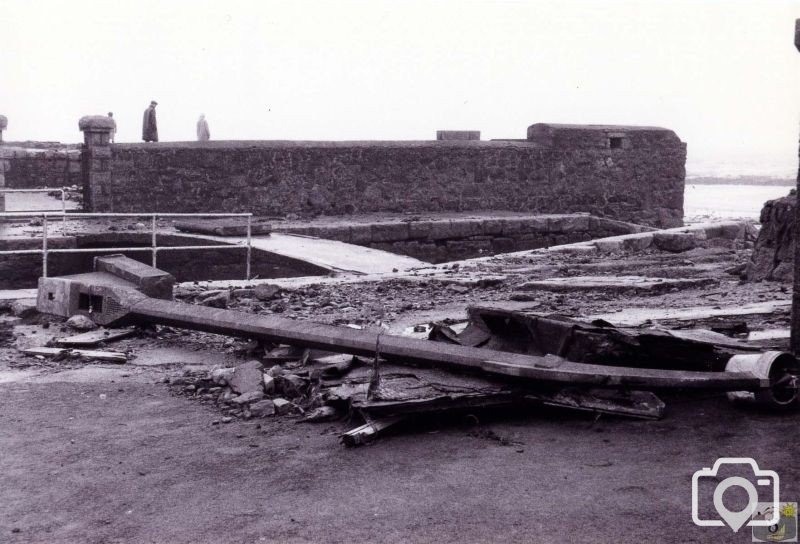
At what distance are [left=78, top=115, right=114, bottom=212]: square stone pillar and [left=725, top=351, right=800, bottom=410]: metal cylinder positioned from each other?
12.4 meters

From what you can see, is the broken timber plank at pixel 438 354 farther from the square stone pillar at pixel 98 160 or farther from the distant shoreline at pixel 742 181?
the distant shoreline at pixel 742 181

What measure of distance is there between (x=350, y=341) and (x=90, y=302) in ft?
10.2

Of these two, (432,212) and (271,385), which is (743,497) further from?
(432,212)

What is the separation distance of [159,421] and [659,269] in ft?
23.0

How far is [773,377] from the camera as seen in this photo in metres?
4.69

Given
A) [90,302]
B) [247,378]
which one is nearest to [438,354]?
[247,378]

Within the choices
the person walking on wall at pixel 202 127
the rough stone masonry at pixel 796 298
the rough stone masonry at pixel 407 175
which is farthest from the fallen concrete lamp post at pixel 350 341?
the person walking on wall at pixel 202 127

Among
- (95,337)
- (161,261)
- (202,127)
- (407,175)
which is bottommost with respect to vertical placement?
(95,337)

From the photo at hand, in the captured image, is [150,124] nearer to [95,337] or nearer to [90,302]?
[90,302]

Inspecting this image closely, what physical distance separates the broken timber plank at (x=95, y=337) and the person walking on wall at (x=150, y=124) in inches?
499

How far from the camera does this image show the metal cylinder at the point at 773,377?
4641mm

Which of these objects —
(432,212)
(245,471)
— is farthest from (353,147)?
(245,471)

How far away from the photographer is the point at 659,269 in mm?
10578

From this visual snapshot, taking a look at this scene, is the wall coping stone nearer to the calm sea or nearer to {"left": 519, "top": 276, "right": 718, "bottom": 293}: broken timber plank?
{"left": 519, "top": 276, "right": 718, "bottom": 293}: broken timber plank
